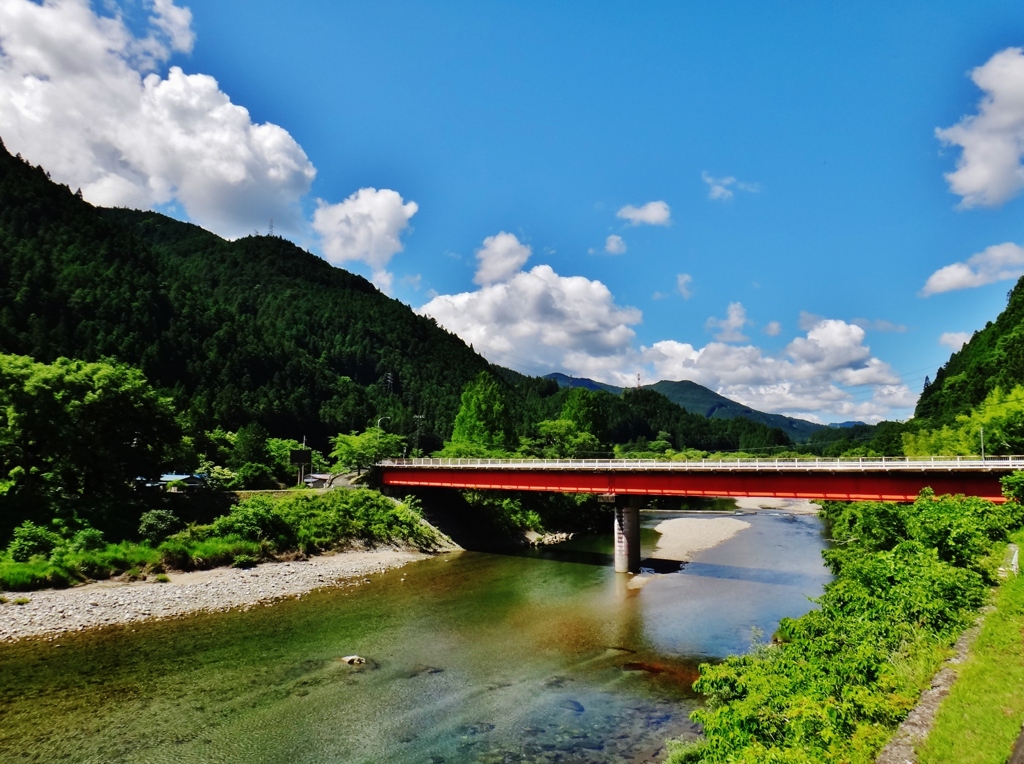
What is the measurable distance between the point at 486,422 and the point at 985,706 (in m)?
96.5

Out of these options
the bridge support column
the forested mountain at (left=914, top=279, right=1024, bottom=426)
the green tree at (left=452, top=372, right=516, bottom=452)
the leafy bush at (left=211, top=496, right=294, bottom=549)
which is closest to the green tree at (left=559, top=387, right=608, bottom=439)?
the green tree at (left=452, top=372, right=516, bottom=452)

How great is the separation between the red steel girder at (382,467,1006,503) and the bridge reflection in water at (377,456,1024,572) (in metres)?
0.06

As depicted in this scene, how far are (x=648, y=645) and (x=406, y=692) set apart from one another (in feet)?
46.4

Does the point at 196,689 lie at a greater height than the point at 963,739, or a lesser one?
lesser

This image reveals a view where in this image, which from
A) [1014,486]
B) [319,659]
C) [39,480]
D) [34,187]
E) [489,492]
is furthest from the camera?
[34,187]

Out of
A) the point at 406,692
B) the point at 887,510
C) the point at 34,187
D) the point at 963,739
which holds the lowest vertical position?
the point at 406,692

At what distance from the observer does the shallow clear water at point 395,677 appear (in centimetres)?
2161

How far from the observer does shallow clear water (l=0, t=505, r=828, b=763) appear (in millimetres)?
21609

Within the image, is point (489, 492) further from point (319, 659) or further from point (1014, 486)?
point (1014, 486)

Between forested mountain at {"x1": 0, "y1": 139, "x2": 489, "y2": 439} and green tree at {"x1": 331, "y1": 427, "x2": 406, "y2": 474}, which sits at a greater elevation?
forested mountain at {"x1": 0, "y1": 139, "x2": 489, "y2": 439}

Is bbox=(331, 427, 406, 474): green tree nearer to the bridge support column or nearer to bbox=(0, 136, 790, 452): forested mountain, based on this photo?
bbox=(0, 136, 790, 452): forested mountain

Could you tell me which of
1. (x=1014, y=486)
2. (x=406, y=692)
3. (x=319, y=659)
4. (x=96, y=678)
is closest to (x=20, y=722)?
(x=96, y=678)

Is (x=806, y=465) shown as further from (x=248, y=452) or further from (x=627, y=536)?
(x=248, y=452)

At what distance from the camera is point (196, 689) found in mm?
26188
